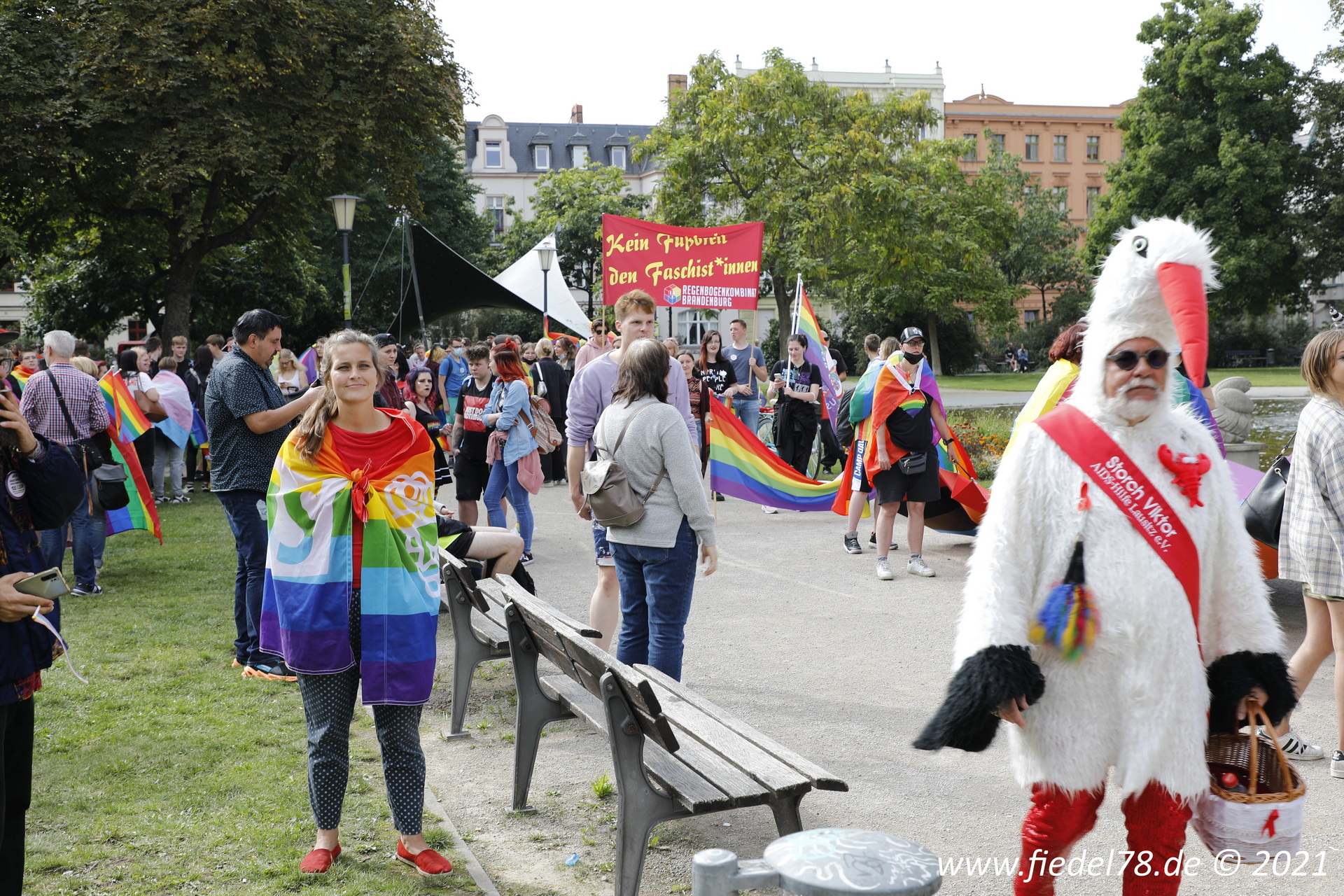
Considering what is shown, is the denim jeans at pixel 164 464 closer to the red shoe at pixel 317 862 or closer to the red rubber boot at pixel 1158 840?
the red shoe at pixel 317 862

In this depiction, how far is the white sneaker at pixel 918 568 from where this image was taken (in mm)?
8587

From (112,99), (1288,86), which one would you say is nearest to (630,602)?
(112,99)

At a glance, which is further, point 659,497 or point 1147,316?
point 659,497

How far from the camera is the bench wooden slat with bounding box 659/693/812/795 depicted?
10.5 ft

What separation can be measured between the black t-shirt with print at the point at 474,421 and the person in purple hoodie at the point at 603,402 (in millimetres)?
3386

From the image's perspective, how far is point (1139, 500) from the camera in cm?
263

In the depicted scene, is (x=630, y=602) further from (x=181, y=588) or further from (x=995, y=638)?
(x=181, y=588)

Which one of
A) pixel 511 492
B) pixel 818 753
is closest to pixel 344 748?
pixel 818 753

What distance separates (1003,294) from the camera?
4775 cm

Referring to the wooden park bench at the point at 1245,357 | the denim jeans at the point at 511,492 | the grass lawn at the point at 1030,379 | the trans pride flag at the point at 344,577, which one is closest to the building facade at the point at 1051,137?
the wooden park bench at the point at 1245,357

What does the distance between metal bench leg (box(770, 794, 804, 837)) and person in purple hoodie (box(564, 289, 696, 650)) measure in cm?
240

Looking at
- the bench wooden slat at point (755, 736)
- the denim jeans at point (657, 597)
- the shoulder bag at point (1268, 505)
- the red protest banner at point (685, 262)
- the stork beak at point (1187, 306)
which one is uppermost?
the red protest banner at point (685, 262)

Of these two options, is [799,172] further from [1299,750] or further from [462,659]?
[1299,750]

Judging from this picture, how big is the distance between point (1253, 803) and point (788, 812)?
1.26 meters
